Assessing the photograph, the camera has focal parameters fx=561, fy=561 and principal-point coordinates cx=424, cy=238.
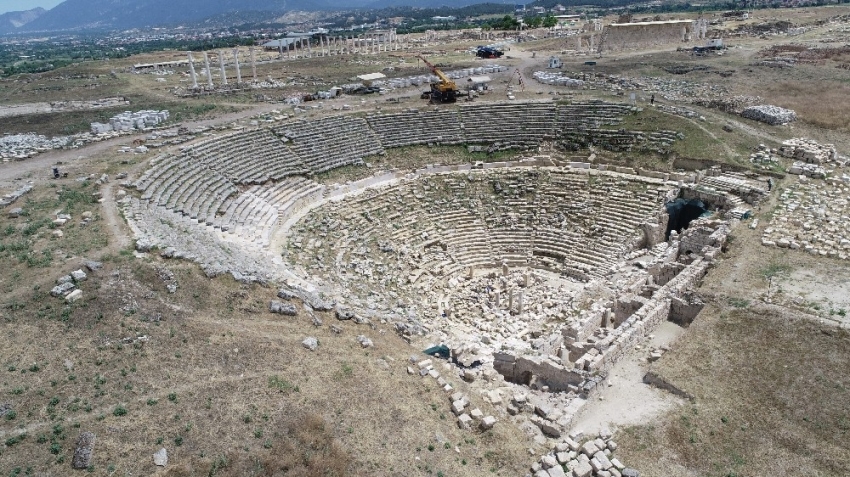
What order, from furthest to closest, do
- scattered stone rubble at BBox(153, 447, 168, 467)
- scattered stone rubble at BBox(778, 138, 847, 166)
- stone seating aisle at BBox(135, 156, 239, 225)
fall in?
scattered stone rubble at BBox(778, 138, 847, 166) < stone seating aisle at BBox(135, 156, 239, 225) < scattered stone rubble at BBox(153, 447, 168, 467)

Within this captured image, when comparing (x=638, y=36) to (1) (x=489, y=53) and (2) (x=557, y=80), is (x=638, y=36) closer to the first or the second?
(1) (x=489, y=53)

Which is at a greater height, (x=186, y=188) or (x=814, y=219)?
(x=186, y=188)

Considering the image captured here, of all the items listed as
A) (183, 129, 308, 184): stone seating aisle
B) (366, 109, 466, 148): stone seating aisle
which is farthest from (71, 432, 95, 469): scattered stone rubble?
(366, 109, 466, 148): stone seating aisle

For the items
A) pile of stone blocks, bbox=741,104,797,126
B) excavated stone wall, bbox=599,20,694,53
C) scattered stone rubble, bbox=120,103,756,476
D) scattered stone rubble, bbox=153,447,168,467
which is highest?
excavated stone wall, bbox=599,20,694,53

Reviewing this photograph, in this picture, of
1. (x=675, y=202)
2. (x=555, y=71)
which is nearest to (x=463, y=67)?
(x=555, y=71)

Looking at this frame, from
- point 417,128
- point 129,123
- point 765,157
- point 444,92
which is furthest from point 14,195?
point 765,157

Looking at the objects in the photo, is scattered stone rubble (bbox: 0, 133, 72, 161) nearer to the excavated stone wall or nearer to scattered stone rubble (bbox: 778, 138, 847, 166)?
scattered stone rubble (bbox: 778, 138, 847, 166)
